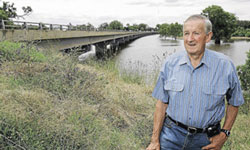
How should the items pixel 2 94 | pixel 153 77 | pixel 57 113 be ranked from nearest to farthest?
pixel 57 113 → pixel 2 94 → pixel 153 77

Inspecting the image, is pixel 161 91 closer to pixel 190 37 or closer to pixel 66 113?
pixel 190 37

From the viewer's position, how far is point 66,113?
143 inches

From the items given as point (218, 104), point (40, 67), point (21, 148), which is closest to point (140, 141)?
point (21, 148)

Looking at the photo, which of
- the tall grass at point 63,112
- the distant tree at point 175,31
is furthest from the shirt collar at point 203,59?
the distant tree at point 175,31

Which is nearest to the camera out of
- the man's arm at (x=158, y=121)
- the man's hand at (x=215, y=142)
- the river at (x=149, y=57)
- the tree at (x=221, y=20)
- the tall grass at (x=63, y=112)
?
the man's hand at (x=215, y=142)

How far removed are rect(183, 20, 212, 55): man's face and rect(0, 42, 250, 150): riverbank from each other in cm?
178

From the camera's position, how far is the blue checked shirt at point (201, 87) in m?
→ 1.84

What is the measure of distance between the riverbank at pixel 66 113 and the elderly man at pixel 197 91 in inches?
53.7

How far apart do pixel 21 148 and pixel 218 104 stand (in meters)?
2.22

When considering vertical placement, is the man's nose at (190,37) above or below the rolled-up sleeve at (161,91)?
above

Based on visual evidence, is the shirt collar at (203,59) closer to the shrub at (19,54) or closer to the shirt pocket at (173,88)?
the shirt pocket at (173,88)

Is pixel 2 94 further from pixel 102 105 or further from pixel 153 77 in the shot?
pixel 153 77

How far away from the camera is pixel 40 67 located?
619 centimetres

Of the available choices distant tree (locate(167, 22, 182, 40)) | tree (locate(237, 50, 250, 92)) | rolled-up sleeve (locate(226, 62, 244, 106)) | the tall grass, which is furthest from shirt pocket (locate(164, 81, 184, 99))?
distant tree (locate(167, 22, 182, 40))
